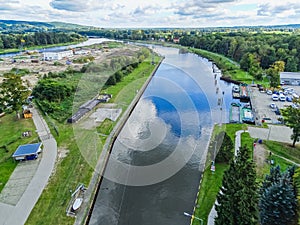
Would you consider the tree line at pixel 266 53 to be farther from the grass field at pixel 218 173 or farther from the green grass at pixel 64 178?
the green grass at pixel 64 178

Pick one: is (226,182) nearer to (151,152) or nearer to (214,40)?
(151,152)

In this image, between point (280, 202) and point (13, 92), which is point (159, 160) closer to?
point (280, 202)

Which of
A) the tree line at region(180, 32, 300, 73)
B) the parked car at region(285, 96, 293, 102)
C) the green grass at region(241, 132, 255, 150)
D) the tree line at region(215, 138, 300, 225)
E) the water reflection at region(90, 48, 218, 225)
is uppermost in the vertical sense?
the tree line at region(180, 32, 300, 73)

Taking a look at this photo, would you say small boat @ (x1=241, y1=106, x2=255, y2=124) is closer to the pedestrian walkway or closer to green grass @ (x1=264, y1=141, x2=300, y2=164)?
the pedestrian walkway

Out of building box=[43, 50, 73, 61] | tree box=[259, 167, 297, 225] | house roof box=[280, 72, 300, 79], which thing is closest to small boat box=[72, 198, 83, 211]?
tree box=[259, 167, 297, 225]

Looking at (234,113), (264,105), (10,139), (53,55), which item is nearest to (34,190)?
(10,139)

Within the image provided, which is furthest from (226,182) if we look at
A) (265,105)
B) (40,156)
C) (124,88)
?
(124,88)
